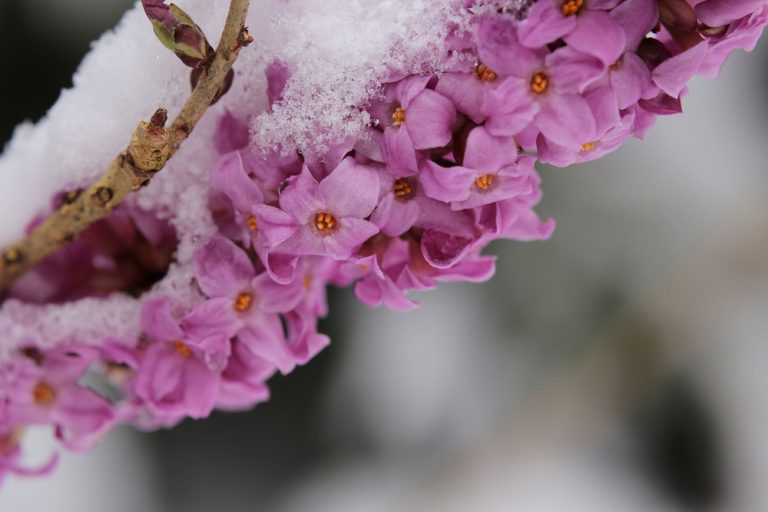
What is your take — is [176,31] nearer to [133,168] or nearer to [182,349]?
[133,168]

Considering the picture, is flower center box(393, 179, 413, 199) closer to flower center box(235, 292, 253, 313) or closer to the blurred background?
flower center box(235, 292, 253, 313)

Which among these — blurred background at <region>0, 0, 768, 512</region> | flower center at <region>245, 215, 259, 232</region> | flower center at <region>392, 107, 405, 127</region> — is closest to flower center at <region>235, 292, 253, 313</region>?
flower center at <region>245, 215, 259, 232</region>

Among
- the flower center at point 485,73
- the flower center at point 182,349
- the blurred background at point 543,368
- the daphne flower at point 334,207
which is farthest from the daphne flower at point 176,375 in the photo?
the blurred background at point 543,368

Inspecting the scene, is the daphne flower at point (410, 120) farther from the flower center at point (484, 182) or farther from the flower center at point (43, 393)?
the flower center at point (43, 393)

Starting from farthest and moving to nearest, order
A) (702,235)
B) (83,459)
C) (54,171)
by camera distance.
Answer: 1. (702,235)
2. (83,459)
3. (54,171)

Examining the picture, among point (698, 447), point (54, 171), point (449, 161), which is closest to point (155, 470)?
point (698, 447)

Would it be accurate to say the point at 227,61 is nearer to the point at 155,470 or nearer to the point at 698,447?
the point at 155,470

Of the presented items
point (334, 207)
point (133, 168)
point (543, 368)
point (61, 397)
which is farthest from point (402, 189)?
point (543, 368)
